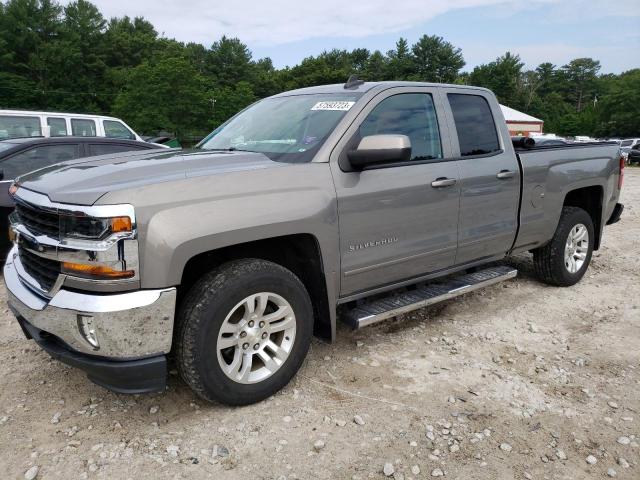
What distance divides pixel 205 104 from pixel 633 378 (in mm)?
31572

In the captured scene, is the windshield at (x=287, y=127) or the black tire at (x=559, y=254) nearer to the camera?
the windshield at (x=287, y=127)

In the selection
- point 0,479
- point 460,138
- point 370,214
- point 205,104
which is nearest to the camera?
point 0,479

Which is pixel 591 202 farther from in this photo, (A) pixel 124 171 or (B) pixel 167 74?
(B) pixel 167 74

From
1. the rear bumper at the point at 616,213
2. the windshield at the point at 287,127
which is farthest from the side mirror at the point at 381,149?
the rear bumper at the point at 616,213

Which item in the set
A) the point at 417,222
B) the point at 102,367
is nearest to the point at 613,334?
the point at 417,222

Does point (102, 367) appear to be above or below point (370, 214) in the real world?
below

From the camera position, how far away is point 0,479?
2.26m

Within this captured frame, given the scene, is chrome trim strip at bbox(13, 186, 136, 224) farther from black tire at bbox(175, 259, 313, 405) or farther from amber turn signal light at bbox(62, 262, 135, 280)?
black tire at bbox(175, 259, 313, 405)

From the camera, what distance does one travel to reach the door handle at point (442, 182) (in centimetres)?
345

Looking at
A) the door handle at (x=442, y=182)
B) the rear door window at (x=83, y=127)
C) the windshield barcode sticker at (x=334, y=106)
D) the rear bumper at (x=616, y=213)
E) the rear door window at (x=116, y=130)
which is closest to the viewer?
the windshield barcode sticker at (x=334, y=106)

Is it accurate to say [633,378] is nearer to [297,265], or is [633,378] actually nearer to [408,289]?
[408,289]

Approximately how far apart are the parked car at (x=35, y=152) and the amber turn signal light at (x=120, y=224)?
3.36m

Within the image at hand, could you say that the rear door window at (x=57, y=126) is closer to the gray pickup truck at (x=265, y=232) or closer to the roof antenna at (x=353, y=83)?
the gray pickup truck at (x=265, y=232)

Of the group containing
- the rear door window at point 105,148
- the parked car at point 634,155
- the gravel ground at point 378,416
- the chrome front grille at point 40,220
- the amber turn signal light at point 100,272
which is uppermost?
the rear door window at point 105,148
